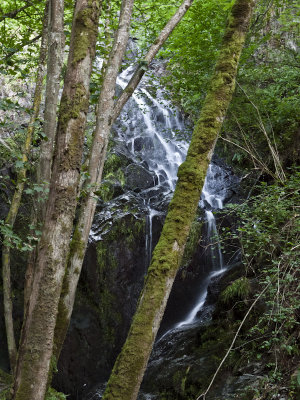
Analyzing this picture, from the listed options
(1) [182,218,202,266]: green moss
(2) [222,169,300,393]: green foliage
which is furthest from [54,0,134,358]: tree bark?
(1) [182,218,202,266]: green moss

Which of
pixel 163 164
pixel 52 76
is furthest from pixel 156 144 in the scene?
pixel 52 76

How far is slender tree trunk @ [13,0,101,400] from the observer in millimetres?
2393

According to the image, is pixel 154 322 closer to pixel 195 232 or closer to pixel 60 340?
pixel 60 340

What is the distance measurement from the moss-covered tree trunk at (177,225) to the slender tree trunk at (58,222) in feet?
1.72

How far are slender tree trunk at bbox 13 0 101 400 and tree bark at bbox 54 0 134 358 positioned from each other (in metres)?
0.86

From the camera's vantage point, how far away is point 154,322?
2.60 m

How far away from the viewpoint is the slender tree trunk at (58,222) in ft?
7.85

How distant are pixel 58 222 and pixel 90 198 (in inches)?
47.3

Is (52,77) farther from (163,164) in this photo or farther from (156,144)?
(156,144)

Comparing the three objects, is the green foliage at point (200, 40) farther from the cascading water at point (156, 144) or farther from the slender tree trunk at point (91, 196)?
the slender tree trunk at point (91, 196)

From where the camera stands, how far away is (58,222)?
257cm

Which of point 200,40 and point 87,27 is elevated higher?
point 200,40

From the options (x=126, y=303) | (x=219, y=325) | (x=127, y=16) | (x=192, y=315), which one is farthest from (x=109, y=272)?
(x=127, y=16)

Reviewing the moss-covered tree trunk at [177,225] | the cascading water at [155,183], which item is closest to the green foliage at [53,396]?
the moss-covered tree trunk at [177,225]
